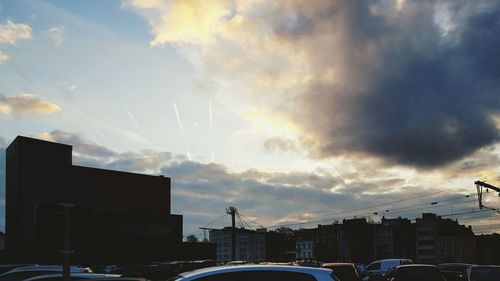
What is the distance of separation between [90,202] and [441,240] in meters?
111

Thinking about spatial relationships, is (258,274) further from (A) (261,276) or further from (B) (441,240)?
(B) (441,240)

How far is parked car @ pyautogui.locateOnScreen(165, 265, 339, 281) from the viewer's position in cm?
705

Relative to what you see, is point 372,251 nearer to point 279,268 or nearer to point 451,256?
point 451,256

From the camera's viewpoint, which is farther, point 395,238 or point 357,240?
point 395,238

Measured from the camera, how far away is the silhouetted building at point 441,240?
5935 inches

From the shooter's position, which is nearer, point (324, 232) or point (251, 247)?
point (324, 232)

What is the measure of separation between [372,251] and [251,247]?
54.4 meters

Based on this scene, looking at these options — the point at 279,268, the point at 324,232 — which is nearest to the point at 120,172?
the point at 279,268

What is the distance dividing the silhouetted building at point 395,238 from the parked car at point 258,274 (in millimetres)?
160497

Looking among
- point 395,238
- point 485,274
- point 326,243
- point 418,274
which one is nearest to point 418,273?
point 418,274

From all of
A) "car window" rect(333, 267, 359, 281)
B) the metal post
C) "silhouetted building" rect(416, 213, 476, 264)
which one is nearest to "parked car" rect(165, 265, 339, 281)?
the metal post

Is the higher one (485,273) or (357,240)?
(357,240)

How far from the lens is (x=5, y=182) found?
70562 mm

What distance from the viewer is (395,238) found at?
16462cm
